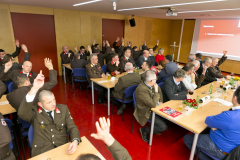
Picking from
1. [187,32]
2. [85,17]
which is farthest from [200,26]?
[85,17]

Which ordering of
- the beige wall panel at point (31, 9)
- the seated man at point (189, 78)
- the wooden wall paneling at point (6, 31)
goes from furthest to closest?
1. the beige wall panel at point (31, 9)
2. the wooden wall paneling at point (6, 31)
3. the seated man at point (189, 78)

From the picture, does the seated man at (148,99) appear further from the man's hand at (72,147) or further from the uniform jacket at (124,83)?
the man's hand at (72,147)

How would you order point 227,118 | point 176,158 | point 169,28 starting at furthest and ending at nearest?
point 169,28
point 176,158
point 227,118

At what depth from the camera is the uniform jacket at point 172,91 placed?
129 inches

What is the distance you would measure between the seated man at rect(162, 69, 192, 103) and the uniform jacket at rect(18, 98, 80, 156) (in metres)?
2.07

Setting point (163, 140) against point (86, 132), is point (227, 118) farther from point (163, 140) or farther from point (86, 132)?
point (86, 132)

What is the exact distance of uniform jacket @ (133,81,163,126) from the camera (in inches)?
115

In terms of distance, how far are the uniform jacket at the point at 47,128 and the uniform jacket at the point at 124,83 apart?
1793 mm

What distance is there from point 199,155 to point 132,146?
1.25m

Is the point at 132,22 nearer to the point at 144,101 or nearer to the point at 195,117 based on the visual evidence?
the point at 144,101

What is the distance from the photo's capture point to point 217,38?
32.7 ft

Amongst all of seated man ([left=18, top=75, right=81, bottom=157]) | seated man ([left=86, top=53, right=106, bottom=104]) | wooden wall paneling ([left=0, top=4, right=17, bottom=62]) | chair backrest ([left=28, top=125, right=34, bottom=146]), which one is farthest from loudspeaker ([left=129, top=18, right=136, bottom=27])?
chair backrest ([left=28, top=125, right=34, bottom=146])

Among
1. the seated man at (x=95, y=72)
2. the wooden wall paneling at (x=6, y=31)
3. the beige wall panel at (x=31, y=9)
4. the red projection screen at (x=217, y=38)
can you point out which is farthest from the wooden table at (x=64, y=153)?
the red projection screen at (x=217, y=38)

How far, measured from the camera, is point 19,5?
627 centimetres
